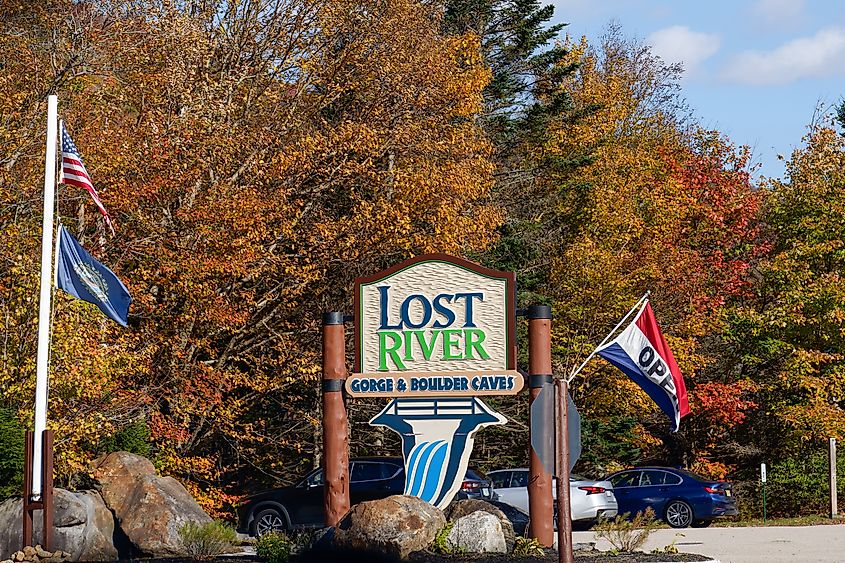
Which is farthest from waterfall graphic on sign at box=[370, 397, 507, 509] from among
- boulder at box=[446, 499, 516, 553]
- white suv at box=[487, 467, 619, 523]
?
white suv at box=[487, 467, 619, 523]

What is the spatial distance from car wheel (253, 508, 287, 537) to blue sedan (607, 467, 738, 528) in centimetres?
802

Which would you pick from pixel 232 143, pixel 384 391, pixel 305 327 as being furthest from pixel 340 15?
pixel 384 391

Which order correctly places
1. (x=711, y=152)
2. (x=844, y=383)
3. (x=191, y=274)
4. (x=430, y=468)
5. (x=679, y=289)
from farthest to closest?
(x=711, y=152)
(x=679, y=289)
(x=844, y=383)
(x=191, y=274)
(x=430, y=468)

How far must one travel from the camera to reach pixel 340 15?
3062 centimetres

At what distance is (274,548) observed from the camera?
16.5 m

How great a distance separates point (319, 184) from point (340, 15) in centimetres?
457

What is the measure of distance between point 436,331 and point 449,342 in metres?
0.25

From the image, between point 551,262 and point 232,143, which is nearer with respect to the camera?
point 232,143

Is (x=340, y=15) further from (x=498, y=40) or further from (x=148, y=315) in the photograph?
(x=498, y=40)

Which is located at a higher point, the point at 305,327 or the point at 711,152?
the point at 711,152

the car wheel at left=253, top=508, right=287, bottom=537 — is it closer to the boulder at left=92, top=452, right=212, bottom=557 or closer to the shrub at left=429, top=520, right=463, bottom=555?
the boulder at left=92, top=452, right=212, bottom=557

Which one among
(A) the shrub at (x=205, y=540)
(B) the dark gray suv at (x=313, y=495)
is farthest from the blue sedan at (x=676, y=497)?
(A) the shrub at (x=205, y=540)

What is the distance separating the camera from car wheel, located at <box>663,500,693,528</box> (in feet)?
87.7

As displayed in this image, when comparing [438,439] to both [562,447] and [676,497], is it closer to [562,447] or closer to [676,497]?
[562,447]
